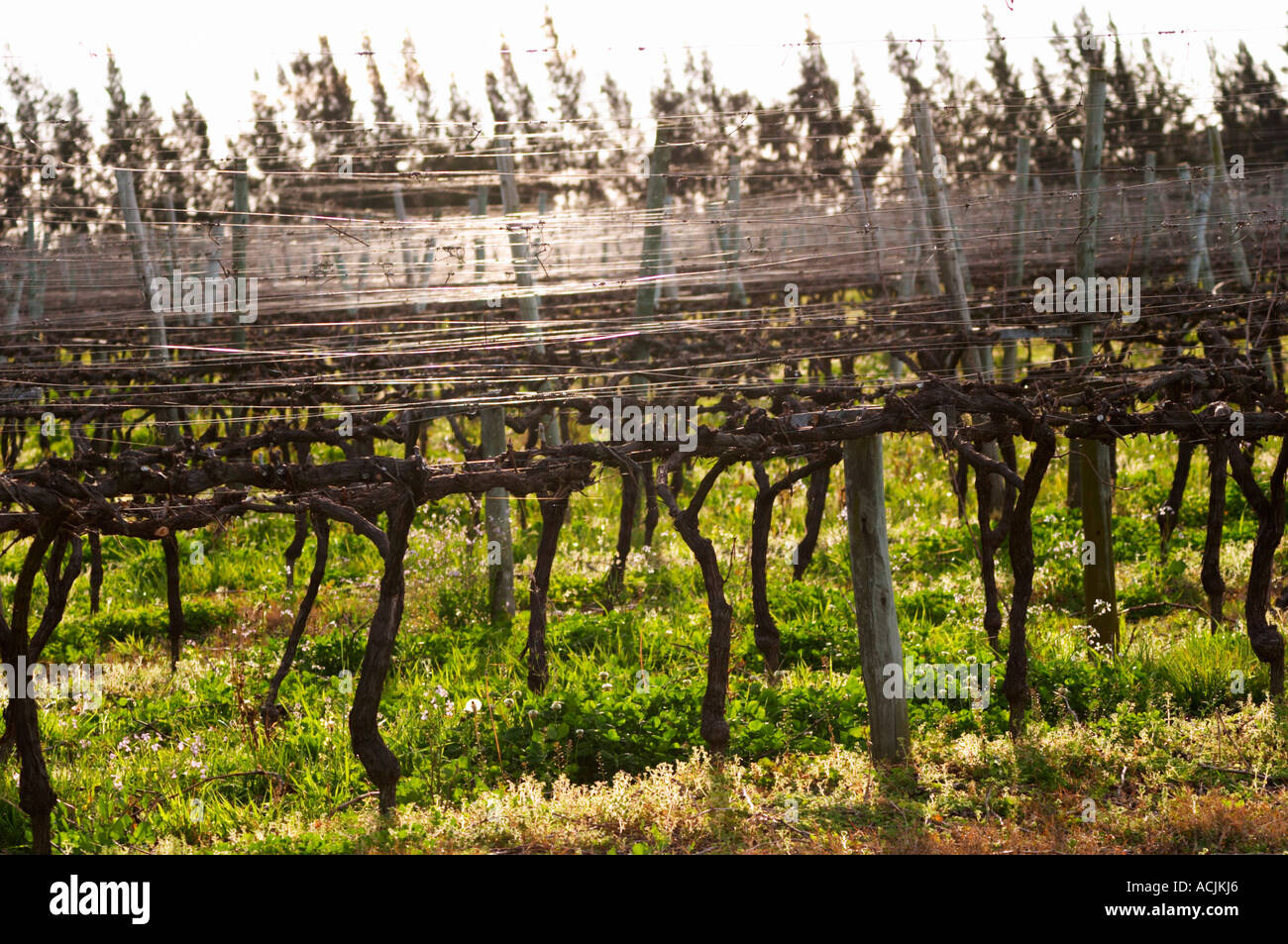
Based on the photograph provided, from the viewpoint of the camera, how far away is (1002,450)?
20.4 feet

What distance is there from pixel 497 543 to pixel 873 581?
3325 mm

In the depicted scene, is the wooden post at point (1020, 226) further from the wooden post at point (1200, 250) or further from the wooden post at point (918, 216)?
the wooden post at point (1200, 250)

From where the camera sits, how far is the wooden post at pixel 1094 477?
697 cm

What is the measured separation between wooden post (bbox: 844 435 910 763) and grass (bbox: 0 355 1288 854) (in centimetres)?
24

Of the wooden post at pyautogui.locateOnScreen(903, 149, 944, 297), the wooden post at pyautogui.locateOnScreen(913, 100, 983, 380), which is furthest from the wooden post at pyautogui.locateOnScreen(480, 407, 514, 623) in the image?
the wooden post at pyautogui.locateOnScreen(903, 149, 944, 297)

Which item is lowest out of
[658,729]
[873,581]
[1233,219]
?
[658,729]

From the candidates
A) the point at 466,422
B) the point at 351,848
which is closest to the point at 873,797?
the point at 351,848

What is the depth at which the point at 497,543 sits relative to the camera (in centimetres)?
812

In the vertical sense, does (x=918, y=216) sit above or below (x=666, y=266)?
above

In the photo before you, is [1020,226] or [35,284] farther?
[35,284]

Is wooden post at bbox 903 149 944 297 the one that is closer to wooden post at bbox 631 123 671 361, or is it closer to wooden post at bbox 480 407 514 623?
wooden post at bbox 631 123 671 361

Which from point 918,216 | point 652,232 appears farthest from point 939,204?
point 652,232

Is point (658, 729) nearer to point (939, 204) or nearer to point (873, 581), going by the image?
point (873, 581)

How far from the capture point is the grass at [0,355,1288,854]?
4555mm
